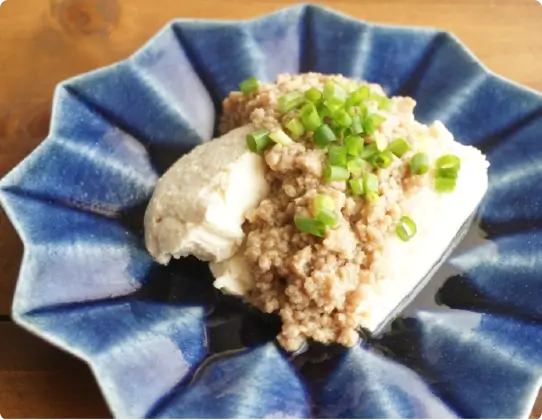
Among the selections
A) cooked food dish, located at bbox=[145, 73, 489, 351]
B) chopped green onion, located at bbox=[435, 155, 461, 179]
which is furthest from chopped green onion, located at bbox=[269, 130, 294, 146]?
chopped green onion, located at bbox=[435, 155, 461, 179]

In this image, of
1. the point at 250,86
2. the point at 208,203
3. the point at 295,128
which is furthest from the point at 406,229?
the point at 250,86

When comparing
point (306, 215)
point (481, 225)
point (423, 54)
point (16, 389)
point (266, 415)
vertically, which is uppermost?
point (423, 54)

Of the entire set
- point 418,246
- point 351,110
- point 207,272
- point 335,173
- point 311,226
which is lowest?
point 207,272

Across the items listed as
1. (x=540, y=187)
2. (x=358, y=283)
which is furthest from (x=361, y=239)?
(x=540, y=187)

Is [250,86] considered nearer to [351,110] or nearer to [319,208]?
[351,110]

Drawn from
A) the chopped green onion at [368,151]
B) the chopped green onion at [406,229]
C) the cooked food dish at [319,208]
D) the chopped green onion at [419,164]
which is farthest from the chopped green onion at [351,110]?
the chopped green onion at [406,229]

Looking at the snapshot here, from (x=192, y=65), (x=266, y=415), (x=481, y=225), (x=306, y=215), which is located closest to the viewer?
(x=266, y=415)

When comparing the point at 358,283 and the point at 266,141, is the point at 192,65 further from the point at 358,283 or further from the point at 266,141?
the point at 358,283

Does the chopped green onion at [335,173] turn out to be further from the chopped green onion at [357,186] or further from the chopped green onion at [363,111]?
the chopped green onion at [363,111]

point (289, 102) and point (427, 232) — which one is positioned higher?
point (289, 102)
